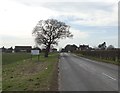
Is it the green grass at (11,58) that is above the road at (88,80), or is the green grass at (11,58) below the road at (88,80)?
above

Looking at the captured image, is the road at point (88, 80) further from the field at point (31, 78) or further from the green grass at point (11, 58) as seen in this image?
the green grass at point (11, 58)

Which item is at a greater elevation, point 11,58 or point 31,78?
point 11,58

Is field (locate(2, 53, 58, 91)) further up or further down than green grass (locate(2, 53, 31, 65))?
further down

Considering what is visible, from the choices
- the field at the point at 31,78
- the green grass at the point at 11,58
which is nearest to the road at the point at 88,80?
the field at the point at 31,78

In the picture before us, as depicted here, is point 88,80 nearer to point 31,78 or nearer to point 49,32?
point 31,78

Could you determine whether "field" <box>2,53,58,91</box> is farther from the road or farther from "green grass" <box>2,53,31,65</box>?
"green grass" <box>2,53,31,65</box>

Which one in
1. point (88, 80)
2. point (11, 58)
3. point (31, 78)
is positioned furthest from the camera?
point (11, 58)

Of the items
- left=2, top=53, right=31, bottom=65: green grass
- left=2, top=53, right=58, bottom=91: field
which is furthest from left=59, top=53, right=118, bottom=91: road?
left=2, top=53, right=31, bottom=65: green grass

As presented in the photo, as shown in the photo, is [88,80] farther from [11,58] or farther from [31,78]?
[11,58]

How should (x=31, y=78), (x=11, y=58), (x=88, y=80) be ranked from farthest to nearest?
(x=11, y=58)
(x=31, y=78)
(x=88, y=80)

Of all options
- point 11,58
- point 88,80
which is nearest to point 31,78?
point 88,80

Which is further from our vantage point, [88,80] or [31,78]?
[31,78]

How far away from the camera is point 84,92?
41.3ft

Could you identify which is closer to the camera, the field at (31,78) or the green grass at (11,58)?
the field at (31,78)
